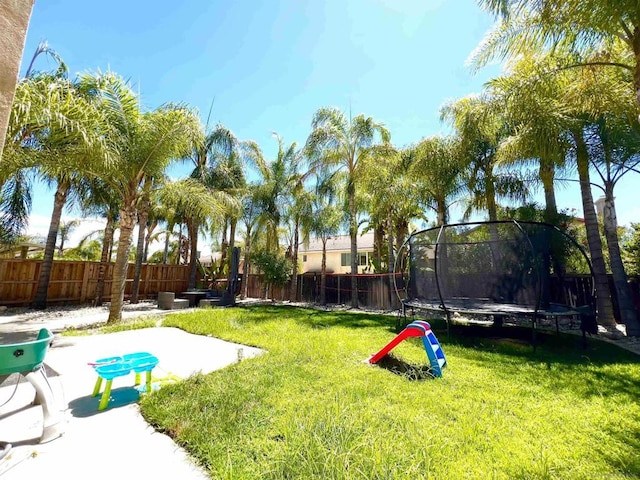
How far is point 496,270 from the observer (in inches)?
309

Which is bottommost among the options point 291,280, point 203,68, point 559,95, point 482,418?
point 482,418

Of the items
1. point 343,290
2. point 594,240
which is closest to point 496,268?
point 594,240

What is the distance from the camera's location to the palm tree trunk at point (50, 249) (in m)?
10.5

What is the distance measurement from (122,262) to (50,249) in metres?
5.37

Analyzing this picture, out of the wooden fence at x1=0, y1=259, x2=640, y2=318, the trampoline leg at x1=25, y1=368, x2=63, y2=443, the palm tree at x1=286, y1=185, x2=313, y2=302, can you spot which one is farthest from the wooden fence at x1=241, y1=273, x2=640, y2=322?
the trampoline leg at x1=25, y1=368, x2=63, y2=443

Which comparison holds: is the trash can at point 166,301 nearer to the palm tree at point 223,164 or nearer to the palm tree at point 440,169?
the palm tree at point 223,164

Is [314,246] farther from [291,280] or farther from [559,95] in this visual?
[559,95]

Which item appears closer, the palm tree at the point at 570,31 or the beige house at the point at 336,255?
the palm tree at the point at 570,31

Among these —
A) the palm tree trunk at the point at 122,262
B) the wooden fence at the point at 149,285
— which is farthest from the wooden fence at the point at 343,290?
the palm tree trunk at the point at 122,262

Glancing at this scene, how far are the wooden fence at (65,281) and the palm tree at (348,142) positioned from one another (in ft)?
35.0

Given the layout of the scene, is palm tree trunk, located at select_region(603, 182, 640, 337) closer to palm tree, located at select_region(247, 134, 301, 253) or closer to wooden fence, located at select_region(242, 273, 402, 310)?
wooden fence, located at select_region(242, 273, 402, 310)

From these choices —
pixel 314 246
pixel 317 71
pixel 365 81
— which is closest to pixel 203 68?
pixel 317 71

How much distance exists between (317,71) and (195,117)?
4.36 m

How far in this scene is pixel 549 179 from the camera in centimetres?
937
